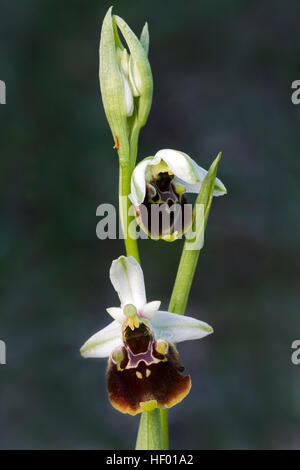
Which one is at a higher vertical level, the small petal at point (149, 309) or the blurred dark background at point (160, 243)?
the blurred dark background at point (160, 243)

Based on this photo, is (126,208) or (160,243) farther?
(160,243)

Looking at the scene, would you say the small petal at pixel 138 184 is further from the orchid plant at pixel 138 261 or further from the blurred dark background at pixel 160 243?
the blurred dark background at pixel 160 243

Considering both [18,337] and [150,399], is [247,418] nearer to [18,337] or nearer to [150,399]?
[18,337]

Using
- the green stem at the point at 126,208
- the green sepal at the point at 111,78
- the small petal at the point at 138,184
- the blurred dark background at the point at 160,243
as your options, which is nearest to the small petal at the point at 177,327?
the green stem at the point at 126,208

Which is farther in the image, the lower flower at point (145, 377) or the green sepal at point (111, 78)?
the green sepal at point (111, 78)

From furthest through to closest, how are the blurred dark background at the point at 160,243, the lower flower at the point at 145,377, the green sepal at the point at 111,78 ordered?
the blurred dark background at the point at 160,243
the green sepal at the point at 111,78
the lower flower at the point at 145,377

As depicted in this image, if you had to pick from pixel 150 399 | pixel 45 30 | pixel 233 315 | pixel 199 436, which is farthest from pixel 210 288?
pixel 150 399

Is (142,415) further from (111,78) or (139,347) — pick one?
(111,78)

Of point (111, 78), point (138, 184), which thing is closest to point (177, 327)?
point (138, 184)
